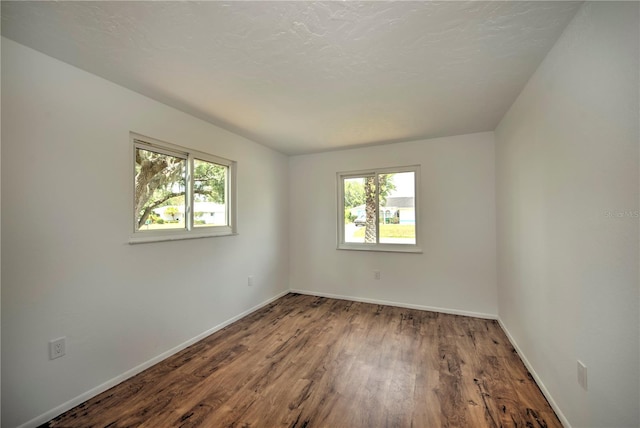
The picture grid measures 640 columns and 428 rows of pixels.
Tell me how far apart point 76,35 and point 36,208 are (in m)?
1.08

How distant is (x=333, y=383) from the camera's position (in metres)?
2.02

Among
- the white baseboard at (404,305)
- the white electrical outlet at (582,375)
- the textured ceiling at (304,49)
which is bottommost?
the white baseboard at (404,305)

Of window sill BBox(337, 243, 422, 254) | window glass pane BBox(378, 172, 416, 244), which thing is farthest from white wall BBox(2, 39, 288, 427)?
window glass pane BBox(378, 172, 416, 244)

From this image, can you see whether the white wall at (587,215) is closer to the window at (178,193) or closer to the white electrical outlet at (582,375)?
the white electrical outlet at (582,375)

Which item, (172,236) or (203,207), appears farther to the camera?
(203,207)

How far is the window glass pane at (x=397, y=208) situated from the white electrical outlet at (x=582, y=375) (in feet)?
7.82

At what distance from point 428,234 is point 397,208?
574 millimetres

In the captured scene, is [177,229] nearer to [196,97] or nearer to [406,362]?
[196,97]

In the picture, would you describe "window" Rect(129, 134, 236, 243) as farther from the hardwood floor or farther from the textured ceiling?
the hardwood floor

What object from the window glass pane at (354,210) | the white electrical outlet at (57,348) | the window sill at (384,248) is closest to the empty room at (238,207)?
the white electrical outlet at (57,348)

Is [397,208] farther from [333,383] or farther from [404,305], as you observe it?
[333,383]

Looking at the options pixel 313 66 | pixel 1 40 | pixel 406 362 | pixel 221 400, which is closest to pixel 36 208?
pixel 1 40

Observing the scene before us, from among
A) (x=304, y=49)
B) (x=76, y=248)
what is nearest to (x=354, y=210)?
(x=304, y=49)

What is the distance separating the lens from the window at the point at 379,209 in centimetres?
378
